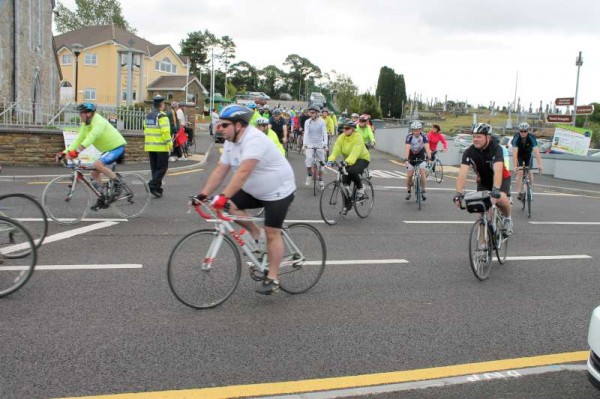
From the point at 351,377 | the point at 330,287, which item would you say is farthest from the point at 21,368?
the point at 330,287

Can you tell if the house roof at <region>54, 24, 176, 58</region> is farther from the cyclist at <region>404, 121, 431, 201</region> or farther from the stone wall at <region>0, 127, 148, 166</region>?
the cyclist at <region>404, 121, 431, 201</region>

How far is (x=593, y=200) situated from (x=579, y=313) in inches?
507

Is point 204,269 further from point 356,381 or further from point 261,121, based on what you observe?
point 261,121

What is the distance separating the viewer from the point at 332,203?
34.7 ft

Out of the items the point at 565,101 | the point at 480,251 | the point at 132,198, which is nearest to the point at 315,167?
the point at 132,198

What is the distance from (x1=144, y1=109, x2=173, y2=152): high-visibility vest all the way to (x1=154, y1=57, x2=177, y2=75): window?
6294cm

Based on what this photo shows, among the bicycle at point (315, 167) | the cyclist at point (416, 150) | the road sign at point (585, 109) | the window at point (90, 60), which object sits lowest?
the bicycle at point (315, 167)

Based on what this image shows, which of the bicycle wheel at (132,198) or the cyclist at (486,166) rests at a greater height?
the cyclist at (486,166)

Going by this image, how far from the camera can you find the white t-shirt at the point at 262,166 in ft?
17.5

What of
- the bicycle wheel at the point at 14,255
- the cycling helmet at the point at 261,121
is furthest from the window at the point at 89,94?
the bicycle wheel at the point at 14,255

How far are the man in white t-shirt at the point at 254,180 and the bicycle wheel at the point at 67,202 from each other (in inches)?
180

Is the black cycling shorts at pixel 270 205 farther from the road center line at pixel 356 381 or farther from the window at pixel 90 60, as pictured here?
the window at pixel 90 60

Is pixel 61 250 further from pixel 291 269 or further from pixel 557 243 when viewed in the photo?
pixel 557 243

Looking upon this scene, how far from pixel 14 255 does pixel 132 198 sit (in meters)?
4.26
